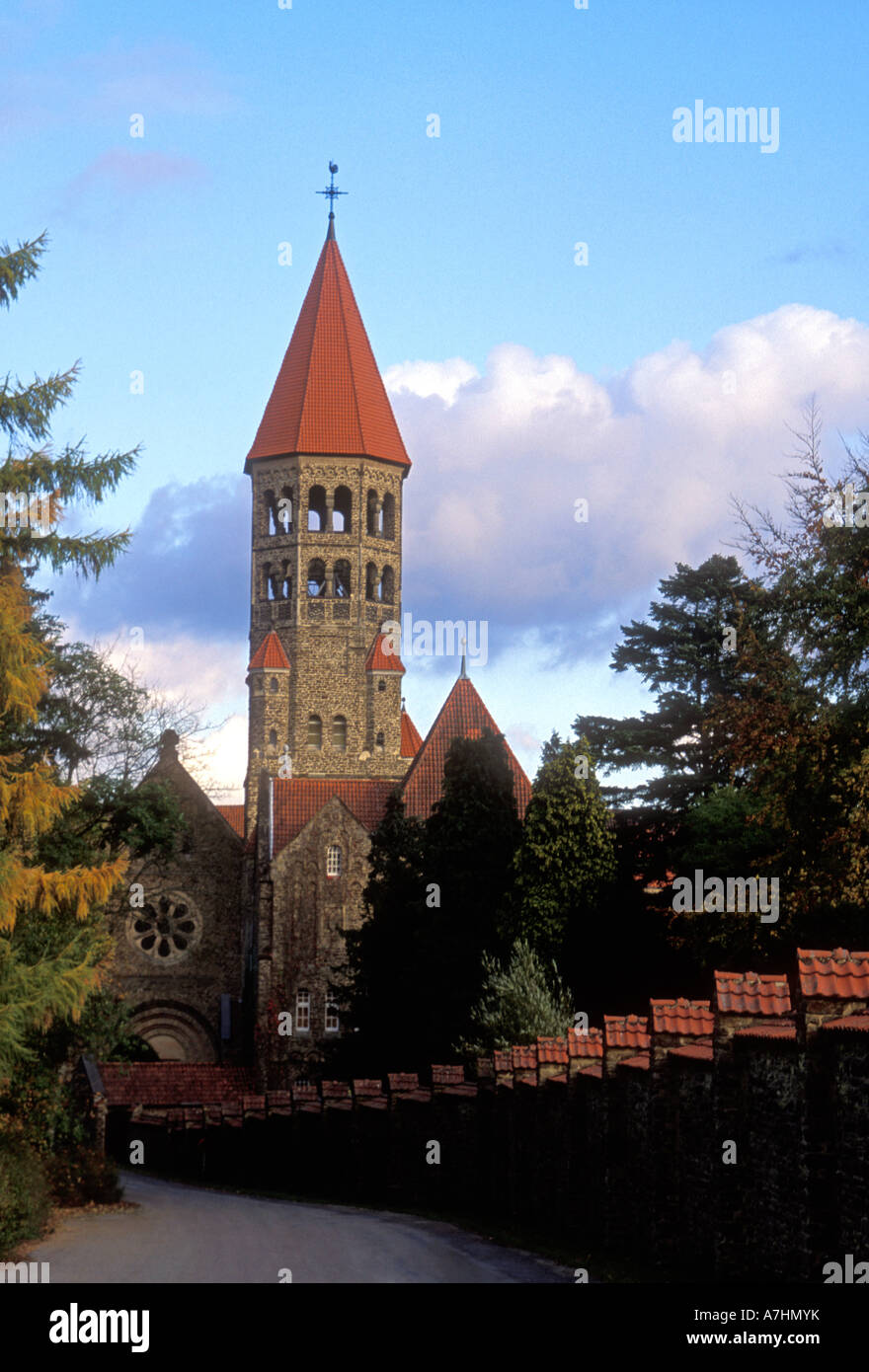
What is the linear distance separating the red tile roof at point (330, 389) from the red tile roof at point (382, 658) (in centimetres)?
864

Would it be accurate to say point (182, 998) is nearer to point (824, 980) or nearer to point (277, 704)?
point (277, 704)

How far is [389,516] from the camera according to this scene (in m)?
76.2

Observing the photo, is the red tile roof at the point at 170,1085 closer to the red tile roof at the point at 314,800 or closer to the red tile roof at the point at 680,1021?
the red tile roof at the point at 314,800

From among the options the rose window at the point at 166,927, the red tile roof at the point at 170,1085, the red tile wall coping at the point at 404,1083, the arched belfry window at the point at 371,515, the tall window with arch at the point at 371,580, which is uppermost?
the arched belfry window at the point at 371,515

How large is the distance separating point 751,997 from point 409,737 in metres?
62.6

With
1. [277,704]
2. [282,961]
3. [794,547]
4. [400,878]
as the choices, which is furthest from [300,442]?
[794,547]

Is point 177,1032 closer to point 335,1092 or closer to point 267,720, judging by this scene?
point 267,720

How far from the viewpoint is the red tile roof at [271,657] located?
72125 millimetres

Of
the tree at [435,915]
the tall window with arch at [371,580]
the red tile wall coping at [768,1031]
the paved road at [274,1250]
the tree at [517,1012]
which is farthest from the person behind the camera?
the tall window with arch at [371,580]

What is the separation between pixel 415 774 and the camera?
65.2 m

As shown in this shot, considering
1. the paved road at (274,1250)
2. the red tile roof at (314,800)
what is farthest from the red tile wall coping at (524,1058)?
the red tile roof at (314,800)

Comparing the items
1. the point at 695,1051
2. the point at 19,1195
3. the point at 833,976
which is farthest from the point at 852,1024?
the point at 19,1195

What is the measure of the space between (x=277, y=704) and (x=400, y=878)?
23.7 m

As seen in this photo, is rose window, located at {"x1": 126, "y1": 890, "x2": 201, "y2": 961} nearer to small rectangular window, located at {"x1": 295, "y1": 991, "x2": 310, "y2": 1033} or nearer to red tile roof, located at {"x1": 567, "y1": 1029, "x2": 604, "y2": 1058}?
small rectangular window, located at {"x1": 295, "y1": 991, "x2": 310, "y2": 1033}
